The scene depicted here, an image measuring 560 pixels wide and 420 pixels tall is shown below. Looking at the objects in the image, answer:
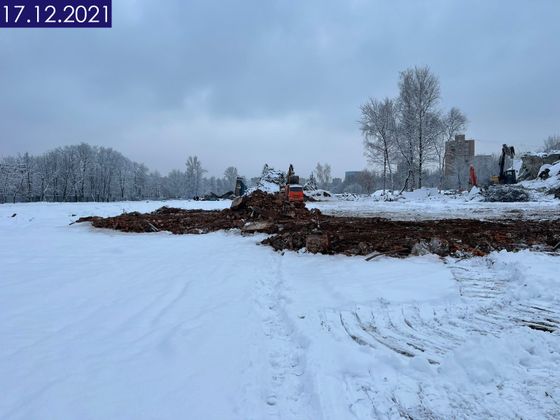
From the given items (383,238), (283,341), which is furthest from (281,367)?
(383,238)

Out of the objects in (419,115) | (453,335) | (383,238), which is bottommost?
(453,335)

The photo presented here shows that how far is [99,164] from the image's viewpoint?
85312mm

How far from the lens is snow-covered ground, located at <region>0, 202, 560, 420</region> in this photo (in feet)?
7.44

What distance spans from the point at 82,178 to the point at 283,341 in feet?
286

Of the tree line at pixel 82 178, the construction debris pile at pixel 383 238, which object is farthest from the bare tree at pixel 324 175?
the construction debris pile at pixel 383 238

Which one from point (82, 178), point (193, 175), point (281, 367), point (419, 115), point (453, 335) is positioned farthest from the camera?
point (193, 175)

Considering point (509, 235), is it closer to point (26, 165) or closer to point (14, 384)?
point (14, 384)

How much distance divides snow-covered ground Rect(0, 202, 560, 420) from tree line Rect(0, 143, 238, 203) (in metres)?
69.7

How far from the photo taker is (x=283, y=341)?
3.24m

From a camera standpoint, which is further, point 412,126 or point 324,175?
point 324,175

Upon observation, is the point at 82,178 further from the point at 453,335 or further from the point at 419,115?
the point at 453,335

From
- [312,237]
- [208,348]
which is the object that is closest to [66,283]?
[208,348]

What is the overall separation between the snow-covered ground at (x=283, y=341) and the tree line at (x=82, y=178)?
229 feet

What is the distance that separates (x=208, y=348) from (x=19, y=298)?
9.69 feet
